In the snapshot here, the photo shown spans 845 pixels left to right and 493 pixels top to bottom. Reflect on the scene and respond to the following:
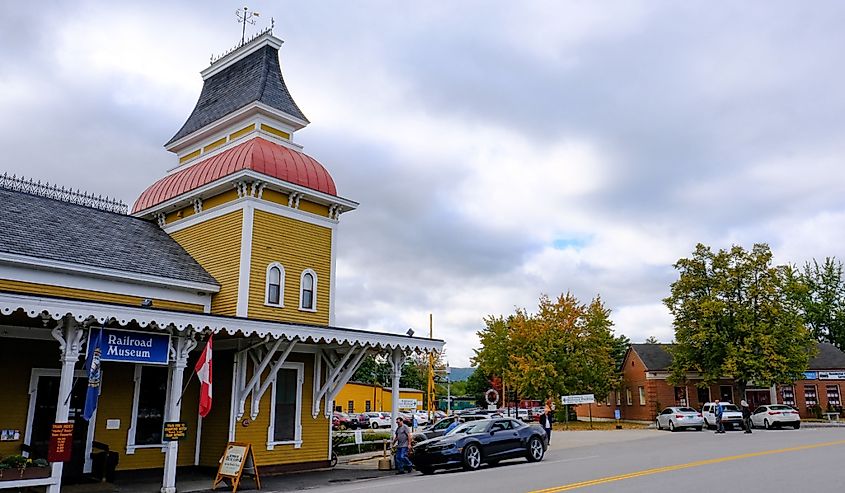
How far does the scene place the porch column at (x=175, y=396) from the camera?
14516 mm

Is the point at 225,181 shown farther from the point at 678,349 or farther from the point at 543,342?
the point at 678,349

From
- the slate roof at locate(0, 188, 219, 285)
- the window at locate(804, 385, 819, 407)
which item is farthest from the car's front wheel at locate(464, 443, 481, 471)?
the window at locate(804, 385, 819, 407)

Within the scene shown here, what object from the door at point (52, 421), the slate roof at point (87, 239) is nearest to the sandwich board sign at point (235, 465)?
the door at point (52, 421)

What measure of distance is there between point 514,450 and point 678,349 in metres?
29.6

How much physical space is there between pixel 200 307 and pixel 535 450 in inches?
405

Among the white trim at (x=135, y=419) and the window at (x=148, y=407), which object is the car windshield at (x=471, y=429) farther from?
the window at (x=148, y=407)

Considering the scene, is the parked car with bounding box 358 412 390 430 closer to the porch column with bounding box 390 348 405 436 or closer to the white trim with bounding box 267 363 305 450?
the porch column with bounding box 390 348 405 436

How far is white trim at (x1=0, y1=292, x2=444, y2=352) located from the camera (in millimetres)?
12289

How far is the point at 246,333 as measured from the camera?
15.7 metres

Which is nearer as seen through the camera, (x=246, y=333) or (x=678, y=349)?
(x=246, y=333)

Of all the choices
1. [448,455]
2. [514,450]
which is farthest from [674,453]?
[448,455]

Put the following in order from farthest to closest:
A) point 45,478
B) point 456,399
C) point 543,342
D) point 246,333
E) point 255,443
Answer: point 456,399 → point 543,342 → point 255,443 → point 246,333 → point 45,478

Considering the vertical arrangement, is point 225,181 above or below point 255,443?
above

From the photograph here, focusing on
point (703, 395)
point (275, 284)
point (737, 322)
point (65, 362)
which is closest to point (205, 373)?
point (65, 362)
